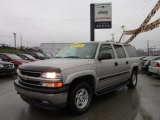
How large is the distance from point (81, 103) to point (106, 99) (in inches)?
60.1

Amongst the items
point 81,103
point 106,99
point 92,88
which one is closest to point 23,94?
point 81,103

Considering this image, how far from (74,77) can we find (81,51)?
143 centimetres

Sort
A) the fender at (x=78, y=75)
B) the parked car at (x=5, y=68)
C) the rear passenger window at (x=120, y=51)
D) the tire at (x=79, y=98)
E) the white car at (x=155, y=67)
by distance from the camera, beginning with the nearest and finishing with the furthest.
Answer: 1. the fender at (x=78, y=75)
2. the tire at (x=79, y=98)
3. the rear passenger window at (x=120, y=51)
4. the white car at (x=155, y=67)
5. the parked car at (x=5, y=68)

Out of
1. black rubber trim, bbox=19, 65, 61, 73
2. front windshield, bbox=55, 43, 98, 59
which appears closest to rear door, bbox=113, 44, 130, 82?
front windshield, bbox=55, 43, 98, 59

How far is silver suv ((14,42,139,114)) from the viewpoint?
3959mm

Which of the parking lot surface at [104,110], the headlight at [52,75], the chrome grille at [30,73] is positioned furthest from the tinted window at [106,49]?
the chrome grille at [30,73]

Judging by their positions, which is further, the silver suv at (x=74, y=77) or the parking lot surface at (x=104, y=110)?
the parking lot surface at (x=104, y=110)

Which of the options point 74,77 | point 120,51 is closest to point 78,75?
point 74,77

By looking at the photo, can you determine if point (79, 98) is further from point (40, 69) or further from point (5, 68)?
point (5, 68)

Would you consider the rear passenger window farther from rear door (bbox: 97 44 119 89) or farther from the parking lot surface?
the parking lot surface

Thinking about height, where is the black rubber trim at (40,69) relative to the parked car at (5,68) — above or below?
above

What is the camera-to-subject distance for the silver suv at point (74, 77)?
396cm

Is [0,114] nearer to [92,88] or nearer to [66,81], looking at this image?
[66,81]

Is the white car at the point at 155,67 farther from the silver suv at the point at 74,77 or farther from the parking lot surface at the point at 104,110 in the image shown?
the silver suv at the point at 74,77
